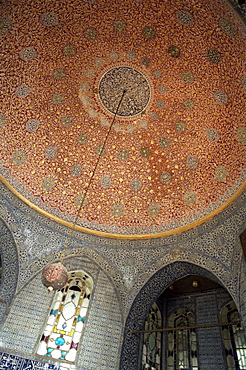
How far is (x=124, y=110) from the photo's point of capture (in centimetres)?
685

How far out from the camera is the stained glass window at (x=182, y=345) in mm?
6461

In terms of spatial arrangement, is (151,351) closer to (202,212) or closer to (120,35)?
(202,212)

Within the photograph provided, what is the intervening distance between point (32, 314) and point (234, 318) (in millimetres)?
4343

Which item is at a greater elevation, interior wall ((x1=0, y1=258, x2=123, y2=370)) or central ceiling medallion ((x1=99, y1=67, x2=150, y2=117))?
central ceiling medallion ((x1=99, y1=67, x2=150, y2=117))

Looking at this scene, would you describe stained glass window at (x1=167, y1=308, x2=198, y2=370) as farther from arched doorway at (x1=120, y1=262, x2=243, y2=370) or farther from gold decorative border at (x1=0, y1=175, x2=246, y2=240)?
gold decorative border at (x1=0, y1=175, x2=246, y2=240)

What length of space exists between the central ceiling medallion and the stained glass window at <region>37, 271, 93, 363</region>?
3794 mm

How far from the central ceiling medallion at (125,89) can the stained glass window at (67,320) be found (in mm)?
3794

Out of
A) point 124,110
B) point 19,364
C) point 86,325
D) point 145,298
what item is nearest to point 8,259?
point 19,364

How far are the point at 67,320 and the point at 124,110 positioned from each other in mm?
4640

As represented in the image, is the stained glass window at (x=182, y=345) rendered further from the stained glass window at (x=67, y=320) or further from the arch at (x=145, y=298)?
the stained glass window at (x=67, y=320)

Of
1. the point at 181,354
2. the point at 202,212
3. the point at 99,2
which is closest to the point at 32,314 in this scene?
the point at 181,354

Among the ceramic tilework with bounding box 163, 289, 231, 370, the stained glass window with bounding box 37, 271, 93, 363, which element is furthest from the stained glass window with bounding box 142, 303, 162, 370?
the stained glass window with bounding box 37, 271, 93, 363

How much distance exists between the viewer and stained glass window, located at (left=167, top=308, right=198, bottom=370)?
646 centimetres

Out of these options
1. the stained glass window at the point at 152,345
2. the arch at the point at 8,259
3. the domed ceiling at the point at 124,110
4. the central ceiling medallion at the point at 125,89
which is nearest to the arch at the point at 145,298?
the stained glass window at the point at 152,345
